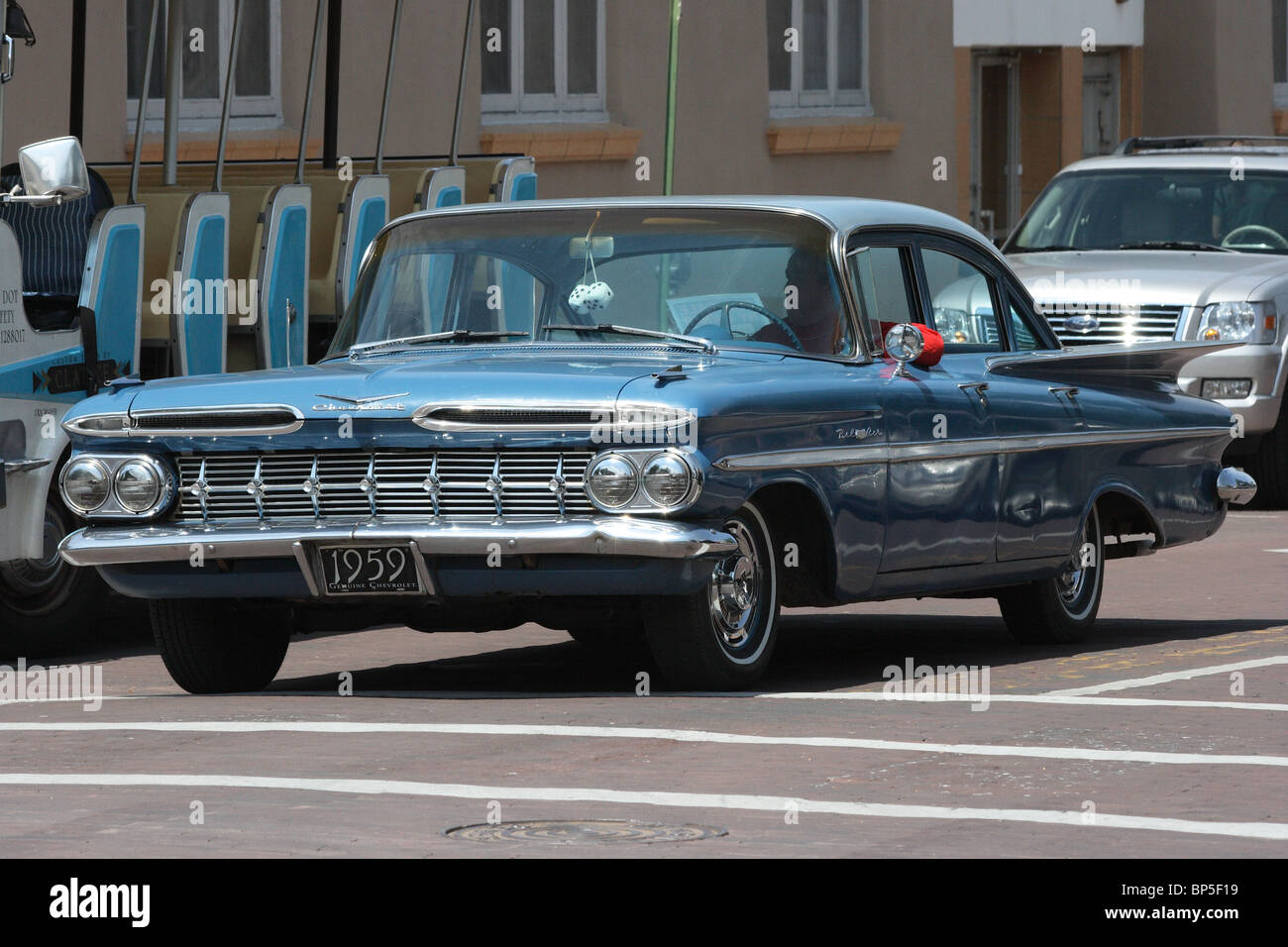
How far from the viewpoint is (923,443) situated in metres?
10.1

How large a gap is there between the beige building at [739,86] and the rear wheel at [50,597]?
18.5ft

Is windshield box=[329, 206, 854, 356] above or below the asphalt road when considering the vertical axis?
above

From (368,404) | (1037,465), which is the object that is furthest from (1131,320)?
(368,404)

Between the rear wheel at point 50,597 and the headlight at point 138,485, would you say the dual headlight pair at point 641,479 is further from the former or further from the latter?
the rear wheel at point 50,597

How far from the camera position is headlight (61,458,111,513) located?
31.1ft

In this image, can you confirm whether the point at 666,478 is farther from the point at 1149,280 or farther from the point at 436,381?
the point at 1149,280

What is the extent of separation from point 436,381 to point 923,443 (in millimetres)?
1930

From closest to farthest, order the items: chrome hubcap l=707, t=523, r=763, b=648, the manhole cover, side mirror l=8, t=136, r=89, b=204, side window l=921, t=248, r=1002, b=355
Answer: the manhole cover → chrome hubcap l=707, t=523, r=763, b=648 → side mirror l=8, t=136, r=89, b=204 → side window l=921, t=248, r=1002, b=355

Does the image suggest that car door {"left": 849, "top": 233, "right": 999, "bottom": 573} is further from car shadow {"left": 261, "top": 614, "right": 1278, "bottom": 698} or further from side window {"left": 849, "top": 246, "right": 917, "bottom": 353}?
car shadow {"left": 261, "top": 614, "right": 1278, "bottom": 698}

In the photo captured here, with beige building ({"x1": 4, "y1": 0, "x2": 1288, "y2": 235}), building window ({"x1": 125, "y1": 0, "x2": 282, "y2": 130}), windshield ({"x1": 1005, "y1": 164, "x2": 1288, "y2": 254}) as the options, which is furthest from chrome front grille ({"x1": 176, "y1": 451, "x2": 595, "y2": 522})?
building window ({"x1": 125, "y1": 0, "x2": 282, "y2": 130})

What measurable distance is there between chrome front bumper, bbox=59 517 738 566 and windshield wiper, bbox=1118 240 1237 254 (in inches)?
412

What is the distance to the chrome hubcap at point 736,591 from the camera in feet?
30.4
